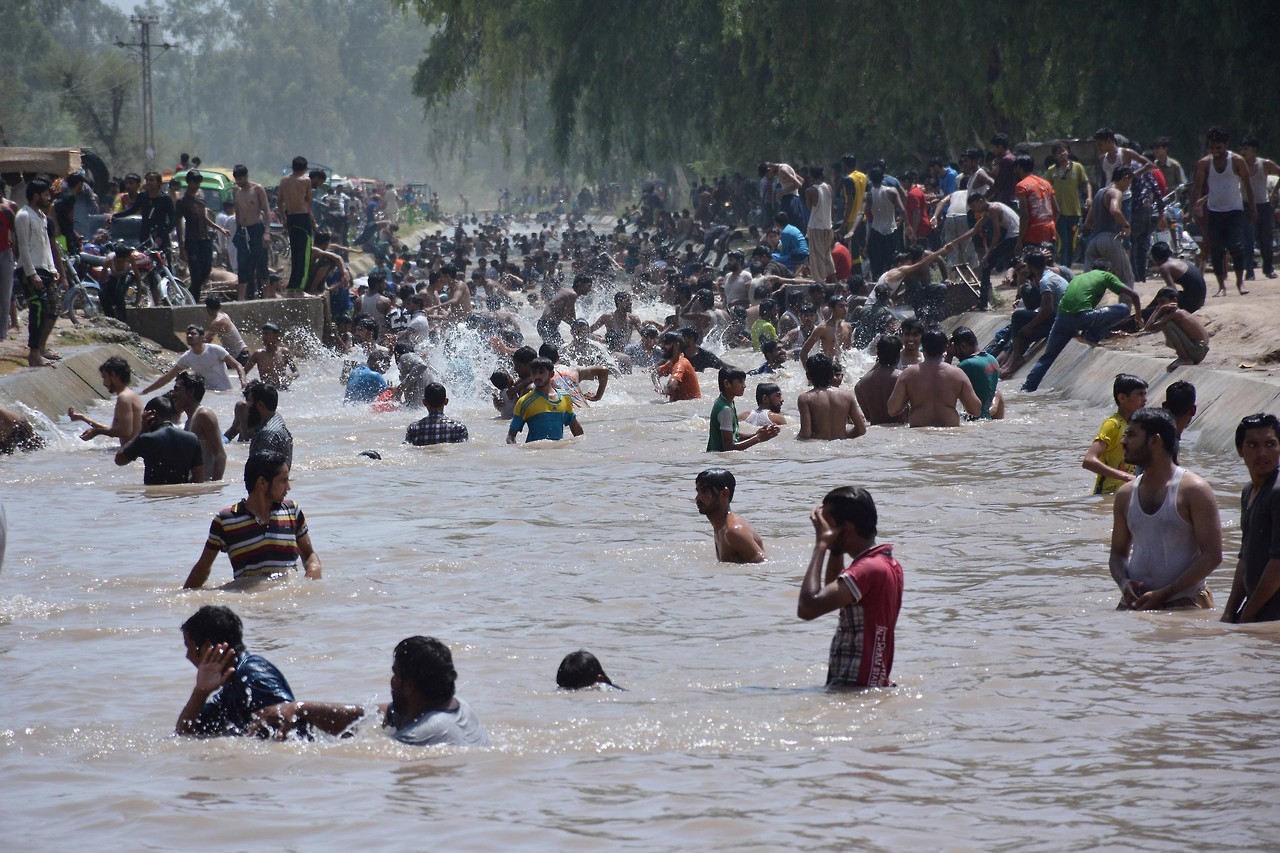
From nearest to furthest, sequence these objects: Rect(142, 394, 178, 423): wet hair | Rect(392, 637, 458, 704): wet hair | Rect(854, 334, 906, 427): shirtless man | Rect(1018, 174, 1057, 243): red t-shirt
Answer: Rect(392, 637, 458, 704): wet hair < Rect(142, 394, 178, 423): wet hair < Rect(854, 334, 906, 427): shirtless man < Rect(1018, 174, 1057, 243): red t-shirt

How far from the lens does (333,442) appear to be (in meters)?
15.6

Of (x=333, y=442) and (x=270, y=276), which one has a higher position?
(x=270, y=276)

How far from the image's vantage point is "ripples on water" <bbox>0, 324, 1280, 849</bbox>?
517 centimetres

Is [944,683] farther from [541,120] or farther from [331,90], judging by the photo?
[331,90]

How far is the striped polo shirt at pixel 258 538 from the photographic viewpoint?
8.29m

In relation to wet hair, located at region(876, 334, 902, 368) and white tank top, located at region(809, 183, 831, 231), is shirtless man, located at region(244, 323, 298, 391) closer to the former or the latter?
wet hair, located at region(876, 334, 902, 368)

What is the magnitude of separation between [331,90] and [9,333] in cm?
12704

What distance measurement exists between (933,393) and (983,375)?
2.52 feet

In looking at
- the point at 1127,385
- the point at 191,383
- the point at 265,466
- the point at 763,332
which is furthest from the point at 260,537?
the point at 763,332

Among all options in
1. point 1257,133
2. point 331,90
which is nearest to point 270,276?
point 1257,133

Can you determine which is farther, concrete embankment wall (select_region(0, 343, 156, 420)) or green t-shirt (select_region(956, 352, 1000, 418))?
concrete embankment wall (select_region(0, 343, 156, 420))

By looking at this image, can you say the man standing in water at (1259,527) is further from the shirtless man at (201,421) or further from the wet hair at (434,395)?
the wet hair at (434,395)

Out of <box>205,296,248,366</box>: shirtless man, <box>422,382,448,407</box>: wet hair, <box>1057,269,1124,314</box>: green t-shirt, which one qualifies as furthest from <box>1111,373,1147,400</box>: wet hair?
<box>205,296,248,366</box>: shirtless man

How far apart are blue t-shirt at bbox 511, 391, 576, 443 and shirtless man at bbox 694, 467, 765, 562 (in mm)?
4842
